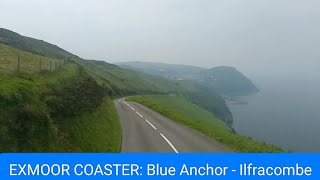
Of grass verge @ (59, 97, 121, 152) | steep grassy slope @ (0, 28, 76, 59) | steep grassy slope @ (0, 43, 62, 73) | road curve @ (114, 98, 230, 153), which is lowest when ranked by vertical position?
road curve @ (114, 98, 230, 153)

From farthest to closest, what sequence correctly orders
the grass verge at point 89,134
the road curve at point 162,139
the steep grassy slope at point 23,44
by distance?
1. the steep grassy slope at point 23,44
2. the road curve at point 162,139
3. the grass verge at point 89,134

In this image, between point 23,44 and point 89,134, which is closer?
point 89,134

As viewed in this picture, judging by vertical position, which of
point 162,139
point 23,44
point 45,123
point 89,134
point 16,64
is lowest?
point 162,139

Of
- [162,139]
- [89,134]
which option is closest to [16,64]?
[89,134]

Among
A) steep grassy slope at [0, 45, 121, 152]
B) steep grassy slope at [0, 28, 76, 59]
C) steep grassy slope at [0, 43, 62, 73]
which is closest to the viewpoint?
steep grassy slope at [0, 45, 121, 152]

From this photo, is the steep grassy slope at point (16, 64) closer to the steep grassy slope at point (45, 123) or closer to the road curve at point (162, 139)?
the steep grassy slope at point (45, 123)

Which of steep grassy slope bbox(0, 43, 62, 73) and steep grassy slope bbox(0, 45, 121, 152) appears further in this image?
steep grassy slope bbox(0, 43, 62, 73)

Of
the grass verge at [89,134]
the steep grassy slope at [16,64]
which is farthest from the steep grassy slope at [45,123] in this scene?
the steep grassy slope at [16,64]

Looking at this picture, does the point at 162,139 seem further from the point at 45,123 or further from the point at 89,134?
the point at 45,123

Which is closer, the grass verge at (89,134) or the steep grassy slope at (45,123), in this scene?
the steep grassy slope at (45,123)

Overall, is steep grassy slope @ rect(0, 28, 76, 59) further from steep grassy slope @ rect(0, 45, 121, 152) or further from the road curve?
steep grassy slope @ rect(0, 45, 121, 152)

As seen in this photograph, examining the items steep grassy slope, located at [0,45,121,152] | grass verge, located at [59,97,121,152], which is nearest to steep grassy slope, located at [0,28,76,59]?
grass verge, located at [59,97,121,152]

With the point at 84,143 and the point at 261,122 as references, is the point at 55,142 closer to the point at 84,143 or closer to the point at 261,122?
the point at 84,143
